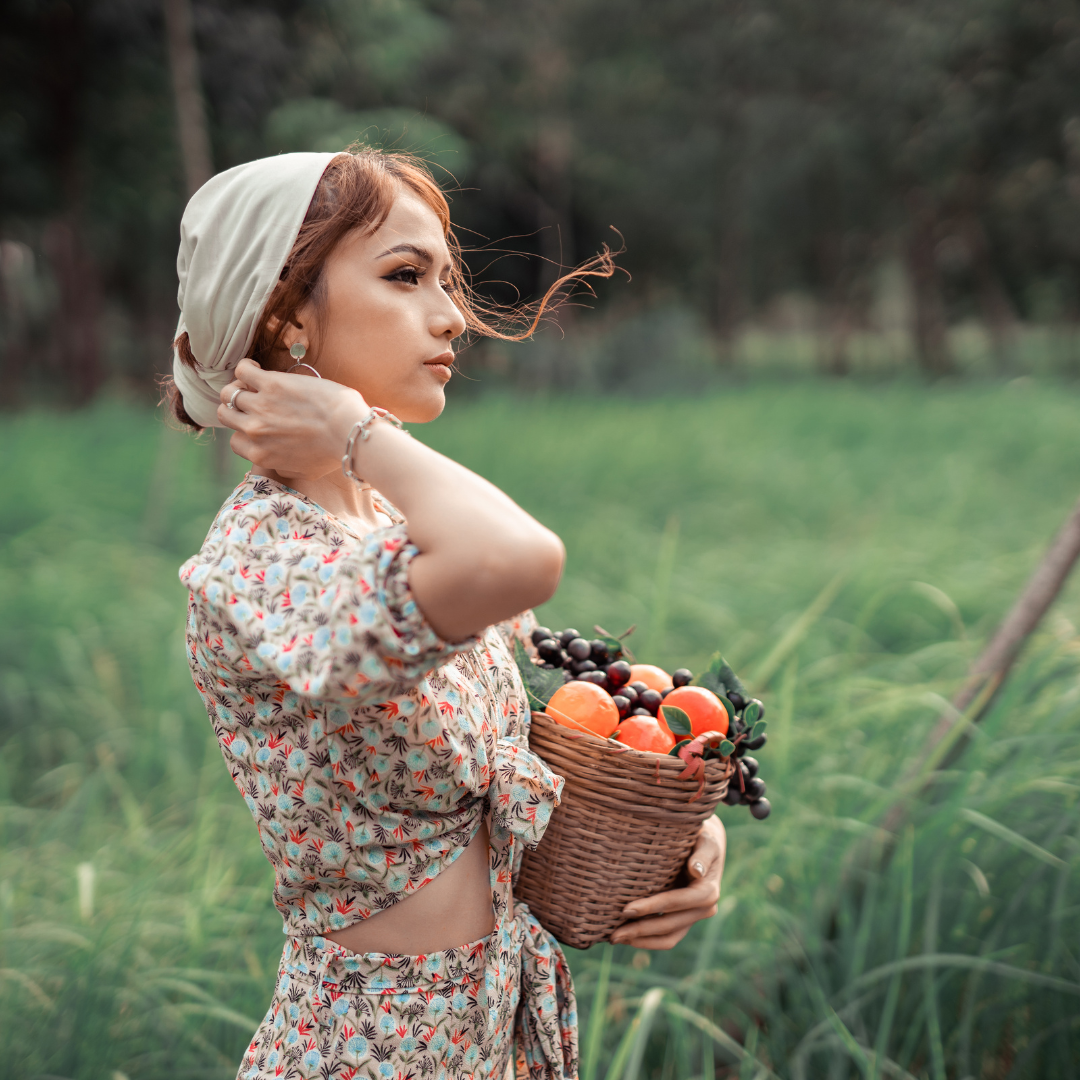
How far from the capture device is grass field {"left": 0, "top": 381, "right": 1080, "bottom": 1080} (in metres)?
1.86

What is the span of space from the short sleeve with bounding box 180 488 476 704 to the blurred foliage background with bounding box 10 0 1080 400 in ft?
25.5

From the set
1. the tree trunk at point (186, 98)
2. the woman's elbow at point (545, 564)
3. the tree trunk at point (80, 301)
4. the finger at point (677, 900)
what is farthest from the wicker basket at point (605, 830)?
the tree trunk at point (80, 301)

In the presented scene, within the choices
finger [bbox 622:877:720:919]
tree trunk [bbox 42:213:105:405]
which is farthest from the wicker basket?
tree trunk [bbox 42:213:105:405]

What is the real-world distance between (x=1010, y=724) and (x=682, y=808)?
66.2 inches

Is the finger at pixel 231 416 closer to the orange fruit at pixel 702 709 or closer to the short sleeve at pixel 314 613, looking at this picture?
the short sleeve at pixel 314 613

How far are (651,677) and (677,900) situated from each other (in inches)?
11.8

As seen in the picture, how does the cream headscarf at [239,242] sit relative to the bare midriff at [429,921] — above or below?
above

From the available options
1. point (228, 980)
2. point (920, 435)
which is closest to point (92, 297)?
point (920, 435)

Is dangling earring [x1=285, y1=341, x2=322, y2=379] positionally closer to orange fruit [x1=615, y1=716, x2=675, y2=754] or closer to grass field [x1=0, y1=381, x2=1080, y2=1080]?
orange fruit [x1=615, y1=716, x2=675, y2=754]

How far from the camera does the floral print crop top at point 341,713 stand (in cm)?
83

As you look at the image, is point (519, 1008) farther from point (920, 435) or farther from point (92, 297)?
point (92, 297)

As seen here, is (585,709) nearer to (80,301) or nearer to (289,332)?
(289,332)

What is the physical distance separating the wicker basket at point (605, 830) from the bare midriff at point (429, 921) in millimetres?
108

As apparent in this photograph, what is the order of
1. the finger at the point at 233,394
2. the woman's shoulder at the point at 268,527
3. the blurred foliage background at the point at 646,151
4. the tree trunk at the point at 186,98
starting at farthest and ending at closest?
the blurred foliage background at the point at 646,151 < the tree trunk at the point at 186,98 < the finger at the point at 233,394 < the woman's shoulder at the point at 268,527
